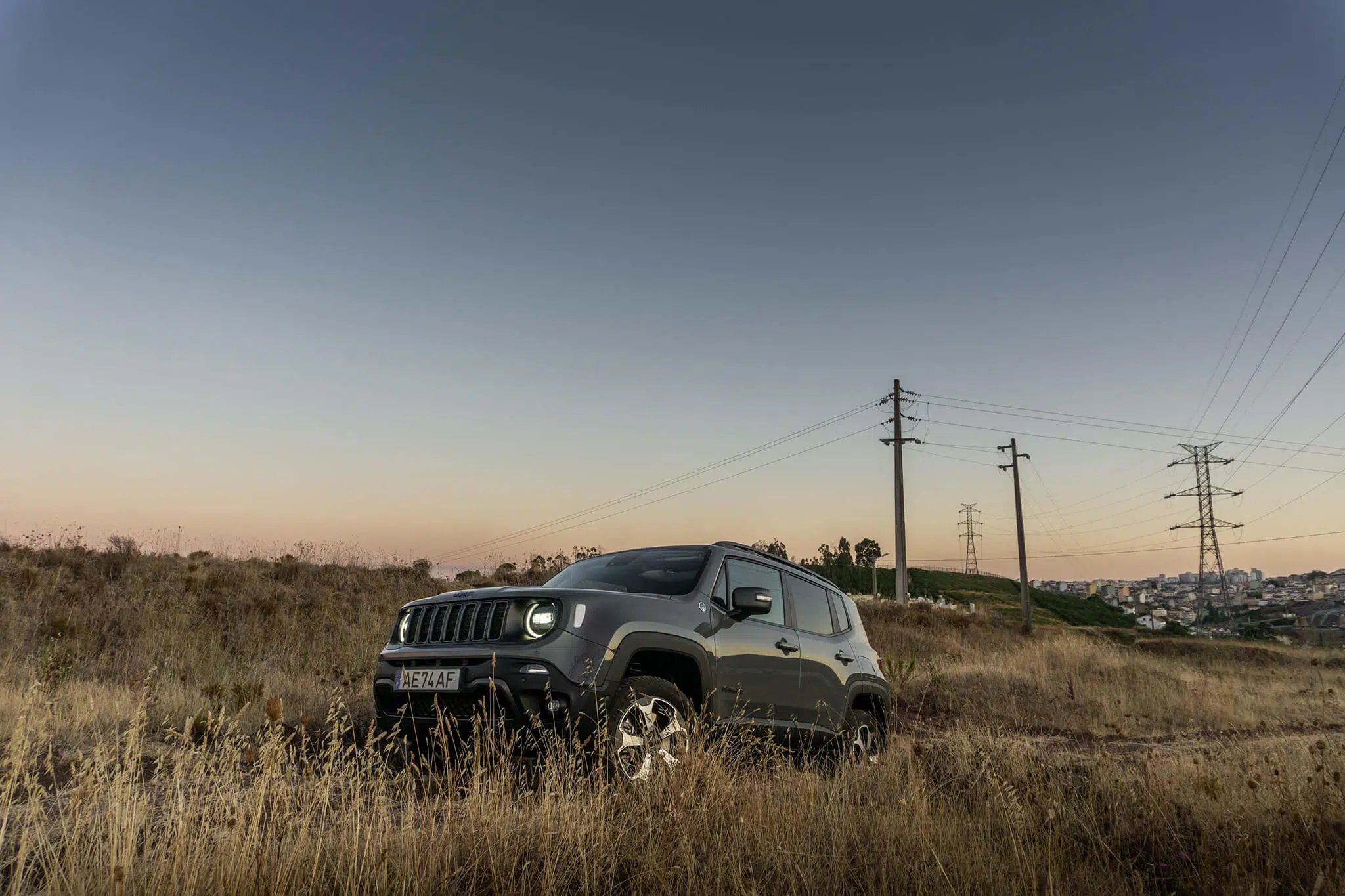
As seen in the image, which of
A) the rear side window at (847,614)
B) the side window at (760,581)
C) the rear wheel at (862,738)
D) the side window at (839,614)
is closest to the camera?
the side window at (760,581)

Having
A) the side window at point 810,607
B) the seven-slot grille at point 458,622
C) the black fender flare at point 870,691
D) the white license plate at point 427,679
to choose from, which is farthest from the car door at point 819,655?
the white license plate at point 427,679

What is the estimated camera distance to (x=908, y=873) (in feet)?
11.9

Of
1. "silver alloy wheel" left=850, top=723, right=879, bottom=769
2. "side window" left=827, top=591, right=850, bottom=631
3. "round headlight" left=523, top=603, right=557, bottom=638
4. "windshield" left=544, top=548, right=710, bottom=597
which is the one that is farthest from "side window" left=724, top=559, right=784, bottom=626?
"round headlight" left=523, top=603, right=557, bottom=638

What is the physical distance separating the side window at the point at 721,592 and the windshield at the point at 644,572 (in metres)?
0.15

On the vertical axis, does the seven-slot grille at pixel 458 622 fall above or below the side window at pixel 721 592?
below

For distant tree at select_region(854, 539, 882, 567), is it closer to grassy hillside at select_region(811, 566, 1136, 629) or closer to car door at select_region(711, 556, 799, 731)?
grassy hillside at select_region(811, 566, 1136, 629)

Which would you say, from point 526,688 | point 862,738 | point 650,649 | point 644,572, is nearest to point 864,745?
point 862,738

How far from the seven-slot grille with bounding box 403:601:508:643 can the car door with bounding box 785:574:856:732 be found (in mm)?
2660

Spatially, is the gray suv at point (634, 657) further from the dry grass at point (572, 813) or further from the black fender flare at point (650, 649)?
the dry grass at point (572, 813)

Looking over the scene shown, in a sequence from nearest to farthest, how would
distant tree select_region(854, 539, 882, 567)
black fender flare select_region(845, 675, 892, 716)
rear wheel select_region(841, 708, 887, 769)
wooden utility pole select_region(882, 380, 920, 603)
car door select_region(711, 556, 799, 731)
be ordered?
car door select_region(711, 556, 799, 731)
rear wheel select_region(841, 708, 887, 769)
black fender flare select_region(845, 675, 892, 716)
wooden utility pole select_region(882, 380, 920, 603)
distant tree select_region(854, 539, 882, 567)

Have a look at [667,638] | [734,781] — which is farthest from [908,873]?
[667,638]

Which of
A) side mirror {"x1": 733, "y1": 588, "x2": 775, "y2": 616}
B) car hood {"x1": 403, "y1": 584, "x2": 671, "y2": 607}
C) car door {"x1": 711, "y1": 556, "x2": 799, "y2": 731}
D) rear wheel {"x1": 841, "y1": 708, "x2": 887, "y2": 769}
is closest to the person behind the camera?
car hood {"x1": 403, "y1": 584, "x2": 671, "y2": 607}

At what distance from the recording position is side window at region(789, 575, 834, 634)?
671 cm

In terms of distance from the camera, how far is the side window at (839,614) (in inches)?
289
